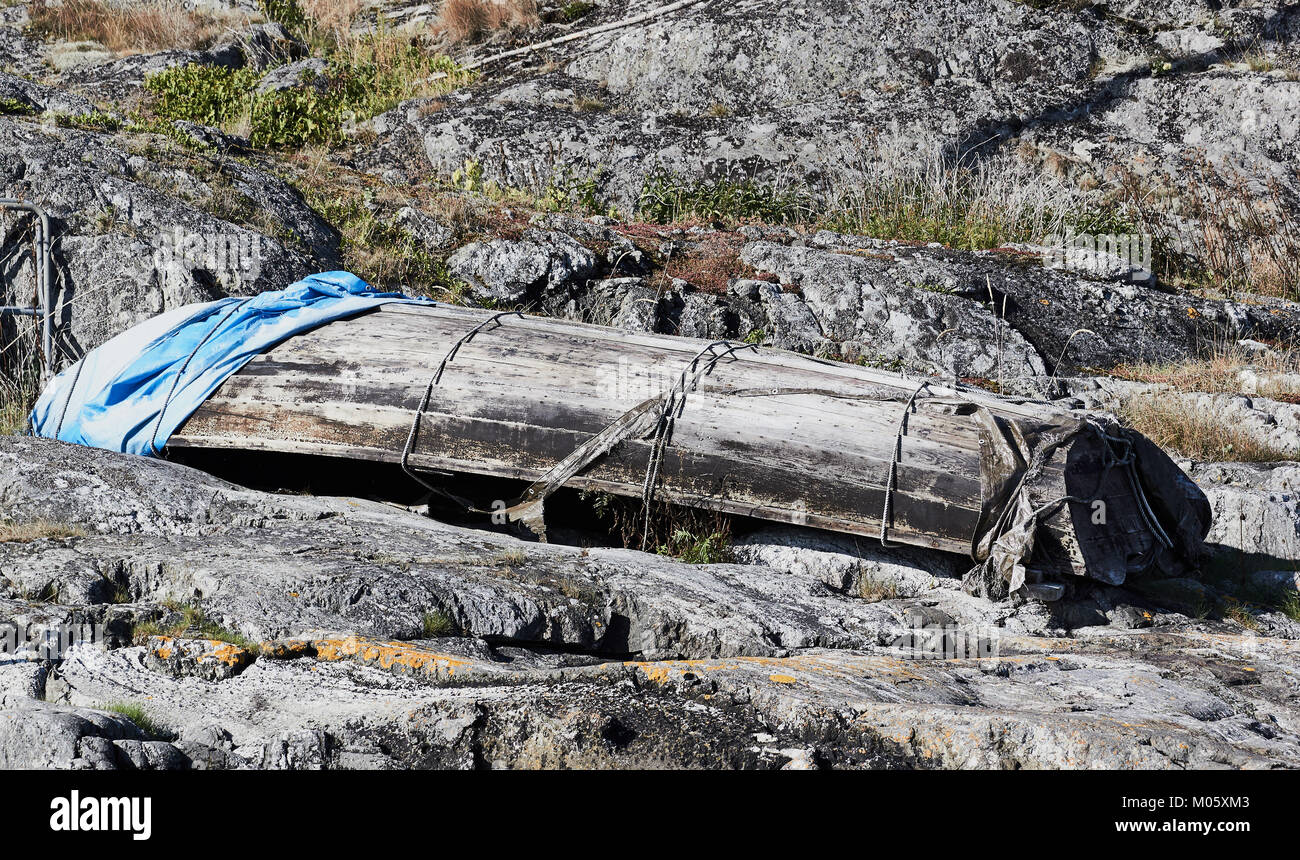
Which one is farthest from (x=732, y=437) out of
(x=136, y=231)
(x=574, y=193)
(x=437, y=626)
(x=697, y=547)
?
(x=574, y=193)

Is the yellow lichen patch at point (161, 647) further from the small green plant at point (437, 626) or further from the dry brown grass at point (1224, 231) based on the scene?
the dry brown grass at point (1224, 231)

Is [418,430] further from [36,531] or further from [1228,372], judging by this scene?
[1228,372]

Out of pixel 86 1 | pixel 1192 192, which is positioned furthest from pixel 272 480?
pixel 86 1

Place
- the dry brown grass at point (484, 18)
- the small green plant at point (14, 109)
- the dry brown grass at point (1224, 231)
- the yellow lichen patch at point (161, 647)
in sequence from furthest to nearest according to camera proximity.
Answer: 1. the dry brown grass at point (484, 18)
2. the dry brown grass at point (1224, 231)
3. the small green plant at point (14, 109)
4. the yellow lichen patch at point (161, 647)

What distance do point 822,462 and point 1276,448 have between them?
369 cm

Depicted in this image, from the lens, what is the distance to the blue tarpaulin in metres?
6.61

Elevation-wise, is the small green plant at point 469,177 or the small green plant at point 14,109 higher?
the small green plant at point 14,109

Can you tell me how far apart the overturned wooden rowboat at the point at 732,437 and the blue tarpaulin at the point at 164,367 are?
0.47 ft

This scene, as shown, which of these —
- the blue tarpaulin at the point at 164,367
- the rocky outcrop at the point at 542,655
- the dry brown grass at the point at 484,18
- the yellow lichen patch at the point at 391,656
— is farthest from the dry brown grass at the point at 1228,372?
the dry brown grass at the point at 484,18

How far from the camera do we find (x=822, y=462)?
586 cm

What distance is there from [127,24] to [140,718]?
13507mm

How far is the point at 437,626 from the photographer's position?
430cm

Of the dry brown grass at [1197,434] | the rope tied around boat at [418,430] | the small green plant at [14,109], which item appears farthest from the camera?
the small green plant at [14,109]

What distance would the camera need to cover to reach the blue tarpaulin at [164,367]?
661 centimetres
